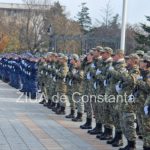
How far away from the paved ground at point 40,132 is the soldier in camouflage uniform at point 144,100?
136cm

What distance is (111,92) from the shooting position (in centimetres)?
998

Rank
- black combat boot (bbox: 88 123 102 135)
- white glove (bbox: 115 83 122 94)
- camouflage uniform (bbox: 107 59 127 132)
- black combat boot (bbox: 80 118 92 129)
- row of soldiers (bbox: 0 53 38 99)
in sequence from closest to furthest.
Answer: white glove (bbox: 115 83 122 94), camouflage uniform (bbox: 107 59 127 132), black combat boot (bbox: 88 123 102 135), black combat boot (bbox: 80 118 92 129), row of soldiers (bbox: 0 53 38 99)

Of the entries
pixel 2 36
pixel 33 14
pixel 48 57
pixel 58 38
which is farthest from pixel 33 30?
pixel 48 57

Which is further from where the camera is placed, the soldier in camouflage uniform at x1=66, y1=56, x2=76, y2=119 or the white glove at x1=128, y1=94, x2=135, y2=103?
the soldier in camouflage uniform at x1=66, y1=56, x2=76, y2=119

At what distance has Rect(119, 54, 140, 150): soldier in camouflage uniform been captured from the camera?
9.14 metres

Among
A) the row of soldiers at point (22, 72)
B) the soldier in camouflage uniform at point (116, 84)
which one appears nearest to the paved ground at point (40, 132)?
the soldier in camouflage uniform at point (116, 84)

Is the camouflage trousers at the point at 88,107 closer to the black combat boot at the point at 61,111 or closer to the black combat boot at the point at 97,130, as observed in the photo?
the black combat boot at the point at 97,130

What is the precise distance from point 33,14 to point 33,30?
2.78 meters

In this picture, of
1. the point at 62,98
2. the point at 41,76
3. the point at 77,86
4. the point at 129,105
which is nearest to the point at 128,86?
the point at 129,105

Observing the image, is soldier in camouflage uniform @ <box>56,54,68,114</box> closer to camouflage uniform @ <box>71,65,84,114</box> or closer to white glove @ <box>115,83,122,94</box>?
camouflage uniform @ <box>71,65,84,114</box>

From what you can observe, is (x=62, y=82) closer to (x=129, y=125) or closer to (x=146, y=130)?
(x=129, y=125)

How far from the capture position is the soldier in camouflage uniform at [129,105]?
30.0 ft

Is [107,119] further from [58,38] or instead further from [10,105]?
[58,38]

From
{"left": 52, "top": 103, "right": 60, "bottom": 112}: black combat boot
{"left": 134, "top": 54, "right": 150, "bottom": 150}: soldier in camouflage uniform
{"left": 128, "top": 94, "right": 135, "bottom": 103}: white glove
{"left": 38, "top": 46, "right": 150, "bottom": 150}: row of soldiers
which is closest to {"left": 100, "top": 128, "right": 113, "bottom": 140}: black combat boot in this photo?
{"left": 38, "top": 46, "right": 150, "bottom": 150}: row of soldiers
